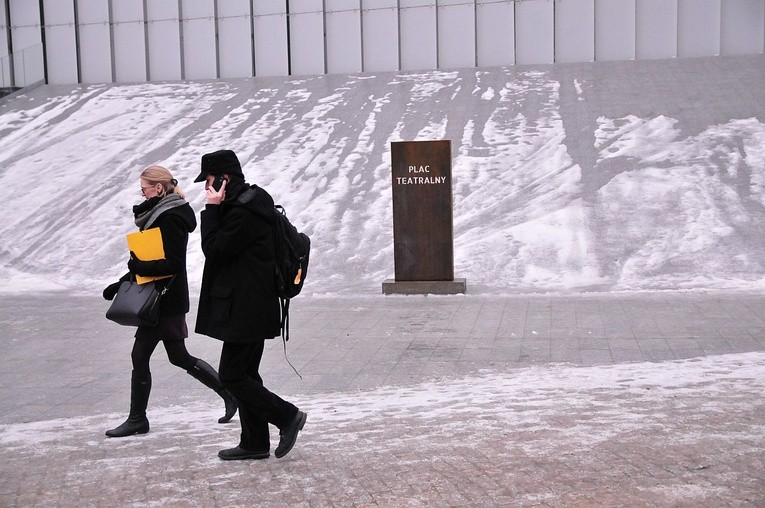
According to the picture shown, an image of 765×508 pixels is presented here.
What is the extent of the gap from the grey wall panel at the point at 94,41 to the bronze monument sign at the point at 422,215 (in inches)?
729

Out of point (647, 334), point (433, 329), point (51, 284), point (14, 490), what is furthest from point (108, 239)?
point (14, 490)

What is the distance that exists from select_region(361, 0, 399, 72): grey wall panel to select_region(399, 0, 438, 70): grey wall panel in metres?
0.24

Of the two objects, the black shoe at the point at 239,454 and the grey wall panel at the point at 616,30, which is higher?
the grey wall panel at the point at 616,30

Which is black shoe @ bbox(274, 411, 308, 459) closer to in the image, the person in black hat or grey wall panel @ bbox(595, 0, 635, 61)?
the person in black hat

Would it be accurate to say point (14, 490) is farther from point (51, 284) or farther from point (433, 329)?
point (51, 284)

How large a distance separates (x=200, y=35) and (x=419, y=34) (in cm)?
652

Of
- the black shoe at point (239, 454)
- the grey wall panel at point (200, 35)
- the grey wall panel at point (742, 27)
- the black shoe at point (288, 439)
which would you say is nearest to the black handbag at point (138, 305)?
the black shoe at point (239, 454)

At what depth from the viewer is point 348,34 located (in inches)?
1115

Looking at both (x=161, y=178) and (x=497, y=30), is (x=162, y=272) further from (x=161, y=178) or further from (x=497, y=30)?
(x=497, y=30)

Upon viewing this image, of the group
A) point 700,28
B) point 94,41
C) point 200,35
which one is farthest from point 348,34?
point 700,28

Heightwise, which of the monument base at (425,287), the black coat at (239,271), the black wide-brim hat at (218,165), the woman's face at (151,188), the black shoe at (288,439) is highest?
the black wide-brim hat at (218,165)

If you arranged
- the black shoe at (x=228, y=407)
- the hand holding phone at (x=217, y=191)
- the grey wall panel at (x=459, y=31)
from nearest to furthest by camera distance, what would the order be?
the hand holding phone at (x=217, y=191), the black shoe at (x=228, y=407), the grey wall panel at (x=459, y=31)

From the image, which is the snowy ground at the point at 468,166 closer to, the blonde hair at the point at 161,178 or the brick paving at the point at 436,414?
the brick paving at the point at 436,414

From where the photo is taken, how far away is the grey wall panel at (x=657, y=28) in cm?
2684
